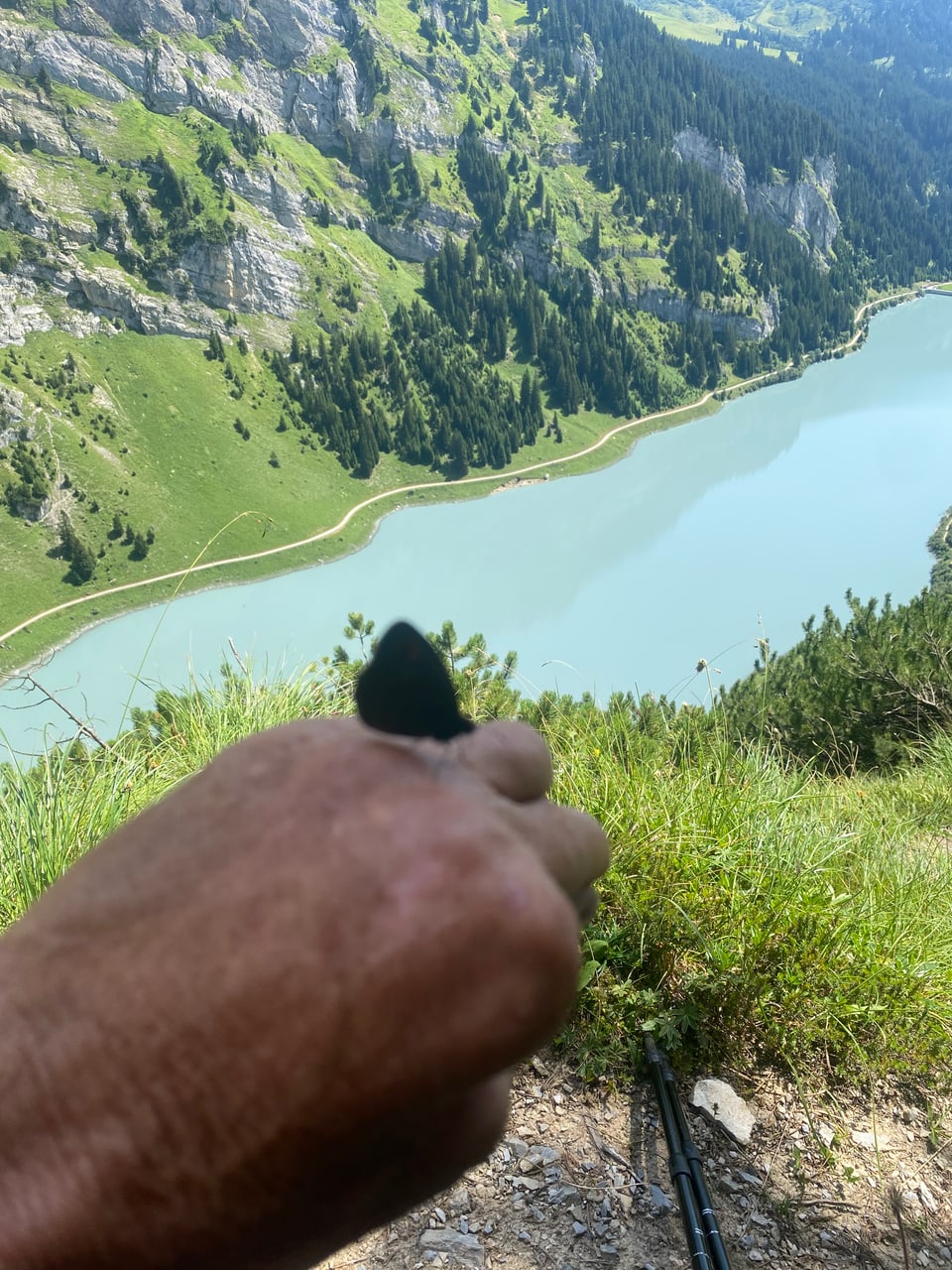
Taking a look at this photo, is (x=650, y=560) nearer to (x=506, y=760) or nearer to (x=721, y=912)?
(x=721, y=912)

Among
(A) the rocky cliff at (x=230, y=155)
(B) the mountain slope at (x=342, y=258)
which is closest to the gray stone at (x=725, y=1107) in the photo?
(B) the mountain slope at (x=342, y=258)

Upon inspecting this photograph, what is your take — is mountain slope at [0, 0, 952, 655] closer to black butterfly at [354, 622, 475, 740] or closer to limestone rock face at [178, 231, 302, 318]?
limestone rock face at [178, 231, 302, 318]

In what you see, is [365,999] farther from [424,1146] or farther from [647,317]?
[647,317]

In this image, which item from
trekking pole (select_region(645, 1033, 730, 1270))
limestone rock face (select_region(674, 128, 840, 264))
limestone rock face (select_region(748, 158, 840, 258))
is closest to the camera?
trekking pole (select_region(645, 1033, 730, 1270))

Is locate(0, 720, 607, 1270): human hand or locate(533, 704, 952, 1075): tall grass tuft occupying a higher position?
locate(0, 720, 607, 1270): human hand

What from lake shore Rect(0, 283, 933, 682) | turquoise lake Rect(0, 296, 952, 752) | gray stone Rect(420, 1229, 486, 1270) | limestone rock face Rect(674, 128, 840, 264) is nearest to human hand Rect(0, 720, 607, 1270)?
gray stone Rect(420, 1229, 486, 1270)

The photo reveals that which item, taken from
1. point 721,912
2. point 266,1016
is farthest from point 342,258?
point 266,1016

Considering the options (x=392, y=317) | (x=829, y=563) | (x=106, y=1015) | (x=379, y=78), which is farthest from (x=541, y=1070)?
(x=379, y=78)
